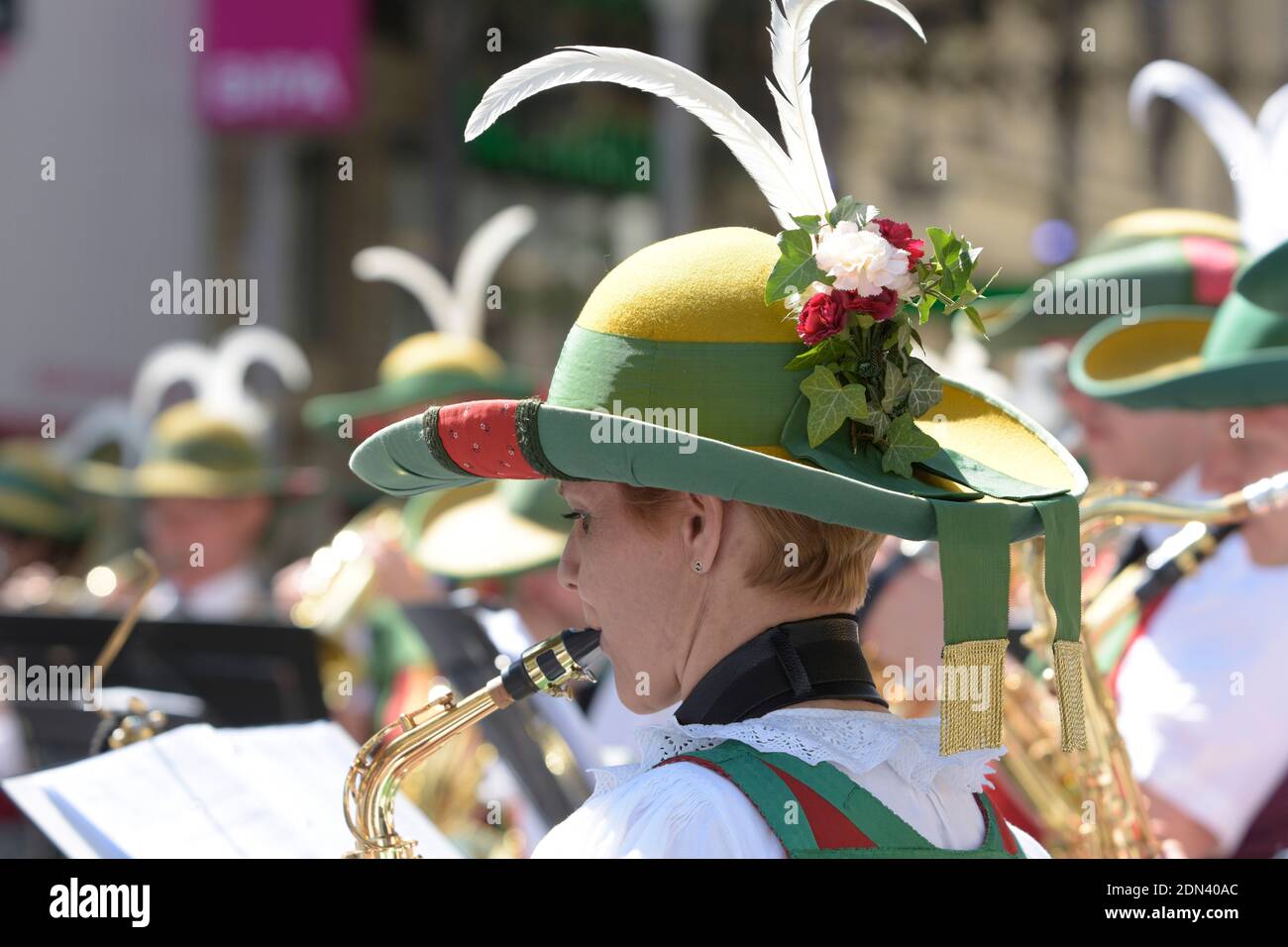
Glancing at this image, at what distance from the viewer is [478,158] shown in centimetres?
1880

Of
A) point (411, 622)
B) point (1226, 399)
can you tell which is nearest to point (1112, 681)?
point (1226, 399)

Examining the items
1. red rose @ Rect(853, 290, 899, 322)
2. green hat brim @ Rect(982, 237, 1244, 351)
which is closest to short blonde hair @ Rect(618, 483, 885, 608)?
red rose @ Rect(853, 290, 899, 322)

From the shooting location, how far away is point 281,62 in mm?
14867

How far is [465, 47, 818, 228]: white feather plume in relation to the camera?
201cm

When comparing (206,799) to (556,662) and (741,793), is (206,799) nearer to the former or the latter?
(556,662)

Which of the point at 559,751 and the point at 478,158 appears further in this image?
the point at 478,158

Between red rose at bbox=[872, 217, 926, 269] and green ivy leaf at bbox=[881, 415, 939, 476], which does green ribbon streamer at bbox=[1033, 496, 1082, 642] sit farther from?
red rose at bbox=[872, 217, 926, 269]

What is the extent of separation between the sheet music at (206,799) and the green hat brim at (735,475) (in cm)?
A: 68

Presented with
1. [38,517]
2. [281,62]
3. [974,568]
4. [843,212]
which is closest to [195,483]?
[38,517]

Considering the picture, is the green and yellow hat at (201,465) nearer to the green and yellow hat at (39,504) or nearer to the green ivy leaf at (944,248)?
the green and yellow hat at (39,504)

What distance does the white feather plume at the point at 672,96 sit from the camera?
6.60ft

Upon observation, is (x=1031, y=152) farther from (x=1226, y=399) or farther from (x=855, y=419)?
(x=855, y=419)

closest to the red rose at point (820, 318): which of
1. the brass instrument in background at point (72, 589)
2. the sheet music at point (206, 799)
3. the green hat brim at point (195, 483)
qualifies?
the sheet music at point (206, 799)
